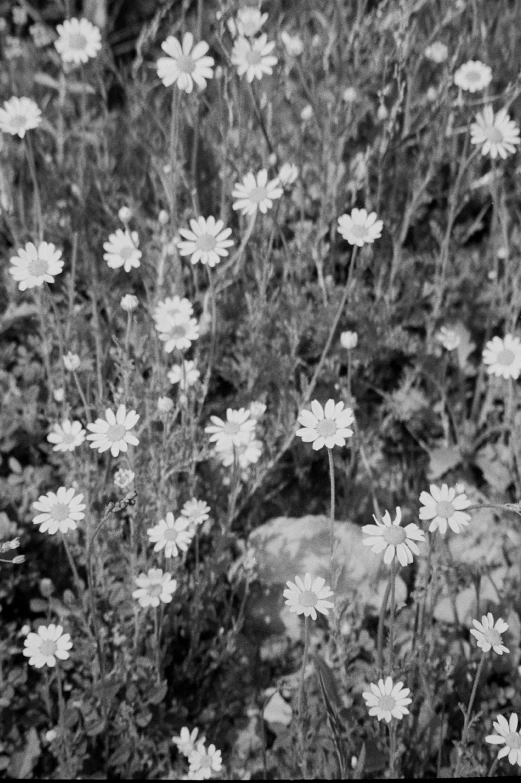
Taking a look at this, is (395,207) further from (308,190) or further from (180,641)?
(180,641)

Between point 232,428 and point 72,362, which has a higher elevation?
point 72,362

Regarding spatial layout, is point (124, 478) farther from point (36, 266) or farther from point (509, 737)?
point (509, 737)

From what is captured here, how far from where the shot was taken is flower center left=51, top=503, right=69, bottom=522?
226cm

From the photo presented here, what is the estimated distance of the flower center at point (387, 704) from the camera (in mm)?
2082

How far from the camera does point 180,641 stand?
2.71 meters

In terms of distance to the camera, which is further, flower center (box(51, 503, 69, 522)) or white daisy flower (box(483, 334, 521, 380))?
white daisy flower (box(483, 334, 521, 380))

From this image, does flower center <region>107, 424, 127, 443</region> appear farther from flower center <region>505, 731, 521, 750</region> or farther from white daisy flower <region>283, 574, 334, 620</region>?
flower center <region>505, 731, 521, 750</region>

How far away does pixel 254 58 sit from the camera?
2893 millimetres

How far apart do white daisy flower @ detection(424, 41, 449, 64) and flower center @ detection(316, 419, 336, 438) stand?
1.68m

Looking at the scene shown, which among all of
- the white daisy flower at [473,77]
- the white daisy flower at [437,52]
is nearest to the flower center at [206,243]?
the white daisy flower at [473,77]

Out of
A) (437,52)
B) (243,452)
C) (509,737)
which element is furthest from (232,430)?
(437,52)

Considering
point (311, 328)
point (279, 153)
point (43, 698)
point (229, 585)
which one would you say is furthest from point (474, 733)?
point (279, 153)

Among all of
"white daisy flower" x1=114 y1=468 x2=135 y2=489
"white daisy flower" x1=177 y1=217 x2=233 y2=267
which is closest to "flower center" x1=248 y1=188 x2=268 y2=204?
"white daisy flower" x1=177 y1=217 x2=233 y2=267

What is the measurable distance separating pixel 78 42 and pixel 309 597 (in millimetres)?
2131
